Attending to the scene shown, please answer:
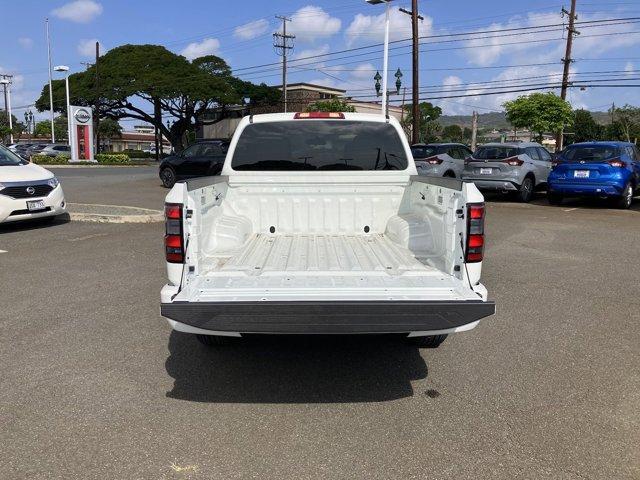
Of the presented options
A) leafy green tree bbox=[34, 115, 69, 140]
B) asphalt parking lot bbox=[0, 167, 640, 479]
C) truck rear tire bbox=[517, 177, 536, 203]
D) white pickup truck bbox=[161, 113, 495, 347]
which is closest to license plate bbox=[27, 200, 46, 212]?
asphalt parking lot bbox=[0, 167, 640, 479]

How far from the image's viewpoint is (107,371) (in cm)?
402

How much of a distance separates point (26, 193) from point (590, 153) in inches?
506

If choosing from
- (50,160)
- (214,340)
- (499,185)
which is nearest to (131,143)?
(50,160)

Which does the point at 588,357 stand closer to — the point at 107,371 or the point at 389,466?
the point at 389,466

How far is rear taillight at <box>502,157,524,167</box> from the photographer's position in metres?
15.2

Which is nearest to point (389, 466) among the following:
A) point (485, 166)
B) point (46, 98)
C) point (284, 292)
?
point (284, 292)

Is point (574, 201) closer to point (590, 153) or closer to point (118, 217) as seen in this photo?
point (590, 153)

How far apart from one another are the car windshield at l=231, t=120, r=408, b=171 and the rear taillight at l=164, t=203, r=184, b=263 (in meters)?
1.74

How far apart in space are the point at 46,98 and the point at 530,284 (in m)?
59.8

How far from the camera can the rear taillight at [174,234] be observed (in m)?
3.49

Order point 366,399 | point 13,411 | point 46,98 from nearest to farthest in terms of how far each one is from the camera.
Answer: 1. point 13,411
2. point 366,399
3. point 46,98

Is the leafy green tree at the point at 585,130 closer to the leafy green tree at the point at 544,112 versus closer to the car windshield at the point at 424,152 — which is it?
the leafy green tree at the point at 544,112

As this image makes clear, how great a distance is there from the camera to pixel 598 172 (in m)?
13.5

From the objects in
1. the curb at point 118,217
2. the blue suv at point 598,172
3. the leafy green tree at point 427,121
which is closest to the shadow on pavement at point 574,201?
the blue suv at point 598,172
